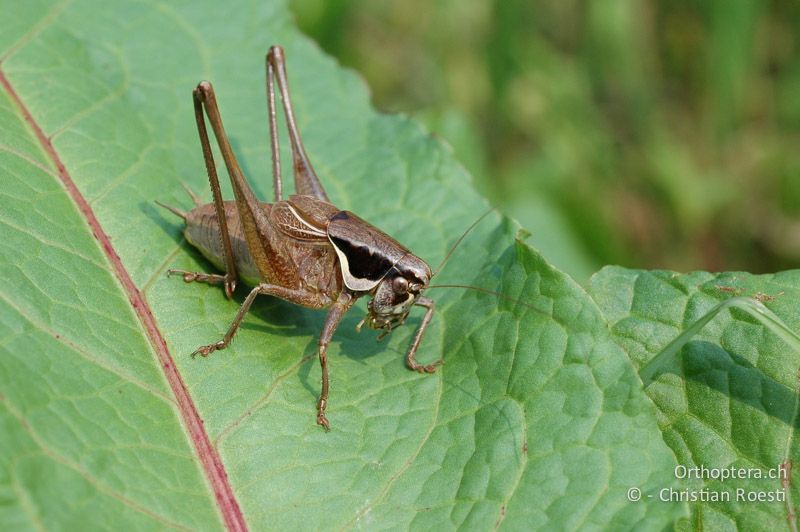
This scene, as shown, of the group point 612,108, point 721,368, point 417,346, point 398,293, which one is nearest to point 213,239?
point 398,293

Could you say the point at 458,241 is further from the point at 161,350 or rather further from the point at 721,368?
the point at 161,350

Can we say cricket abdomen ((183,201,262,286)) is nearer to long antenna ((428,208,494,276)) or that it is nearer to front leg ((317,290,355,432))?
front leg ((317,290,355,432))

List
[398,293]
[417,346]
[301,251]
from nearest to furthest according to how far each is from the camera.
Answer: [417,346] < [398,293] < [301,251]

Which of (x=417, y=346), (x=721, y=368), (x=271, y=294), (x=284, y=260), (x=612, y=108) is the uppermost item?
(x=612, y=108)

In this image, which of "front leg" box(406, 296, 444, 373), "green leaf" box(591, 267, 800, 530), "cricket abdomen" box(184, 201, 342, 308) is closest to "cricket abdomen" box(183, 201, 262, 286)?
"cricket abdomen" box(184, 201, 342, 308)

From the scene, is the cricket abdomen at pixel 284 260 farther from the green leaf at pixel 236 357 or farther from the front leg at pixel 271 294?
the green leaf at pixel 236 357

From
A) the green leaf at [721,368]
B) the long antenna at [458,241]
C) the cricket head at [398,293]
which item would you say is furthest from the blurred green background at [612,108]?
the green leaf at [721,368]

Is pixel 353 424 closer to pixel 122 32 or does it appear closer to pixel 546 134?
pixel 122 32
